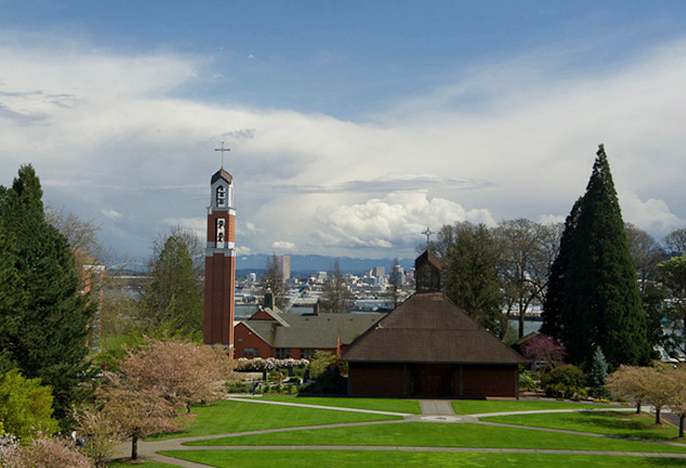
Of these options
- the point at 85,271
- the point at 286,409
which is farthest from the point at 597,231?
the point at 85,271

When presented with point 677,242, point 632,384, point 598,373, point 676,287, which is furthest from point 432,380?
point 677,242

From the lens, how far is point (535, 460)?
87.2 ft

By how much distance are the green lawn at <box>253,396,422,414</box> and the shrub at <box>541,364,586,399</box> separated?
429 inches

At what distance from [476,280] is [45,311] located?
145 ft

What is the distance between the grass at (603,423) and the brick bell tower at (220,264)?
28.2 meters

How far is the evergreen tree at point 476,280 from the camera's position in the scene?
6438 cm

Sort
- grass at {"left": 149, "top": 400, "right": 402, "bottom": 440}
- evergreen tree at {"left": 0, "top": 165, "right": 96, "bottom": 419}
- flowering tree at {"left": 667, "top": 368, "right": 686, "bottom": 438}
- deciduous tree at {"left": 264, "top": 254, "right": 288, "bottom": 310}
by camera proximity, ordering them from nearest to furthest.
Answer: evergreen tree at {"left": 0, "top": 165, "right": 96, "bottom": 419} → flowering tree at {"left": 667, "top": 368, "right": 686, "bottom": 438} → grass at {"left": 149, "top": 400, "right": 402, "bottom": 440} → deciduous tree at {"left": 264, "top": 254, "right": 288, "bottom": 310}

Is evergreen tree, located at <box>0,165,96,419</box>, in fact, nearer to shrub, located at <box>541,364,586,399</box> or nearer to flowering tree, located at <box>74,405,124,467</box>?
flowering tree, located at <box>74,405,124,467</box>

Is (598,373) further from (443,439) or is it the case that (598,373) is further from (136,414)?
(136,414)

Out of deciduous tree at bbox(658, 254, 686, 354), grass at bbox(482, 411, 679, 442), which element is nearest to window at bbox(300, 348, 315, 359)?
grass at bbox(482, 411, 679, 442)

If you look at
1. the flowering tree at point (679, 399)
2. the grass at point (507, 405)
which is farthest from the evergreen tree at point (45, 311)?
the flowering tree at point (679, 399)

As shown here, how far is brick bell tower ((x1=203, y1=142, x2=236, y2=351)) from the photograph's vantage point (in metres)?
56.5

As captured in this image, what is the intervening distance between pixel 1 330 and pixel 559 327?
4831cm

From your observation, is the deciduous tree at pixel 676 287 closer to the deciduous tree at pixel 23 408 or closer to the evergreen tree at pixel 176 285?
the evergreen tree at pixel 176 285
